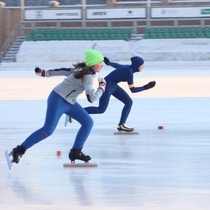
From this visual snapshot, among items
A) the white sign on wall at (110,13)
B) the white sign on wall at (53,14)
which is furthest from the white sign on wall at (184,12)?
the white sign on wall at (53,14)

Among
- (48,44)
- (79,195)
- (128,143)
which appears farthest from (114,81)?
(48,44)

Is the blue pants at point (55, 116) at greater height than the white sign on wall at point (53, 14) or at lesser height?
greater

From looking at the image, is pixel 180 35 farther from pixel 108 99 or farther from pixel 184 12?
pixel 108 99

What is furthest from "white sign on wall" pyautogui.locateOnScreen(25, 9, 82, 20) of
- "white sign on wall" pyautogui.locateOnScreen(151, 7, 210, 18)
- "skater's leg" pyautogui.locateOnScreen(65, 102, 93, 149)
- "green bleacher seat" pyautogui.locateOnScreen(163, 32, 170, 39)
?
"skater's leg" pyautogui.locateOnScreen(65, 102, 93, 149)

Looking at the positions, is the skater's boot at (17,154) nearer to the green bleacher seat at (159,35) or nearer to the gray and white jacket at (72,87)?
the gray and white jacket at (72,87)

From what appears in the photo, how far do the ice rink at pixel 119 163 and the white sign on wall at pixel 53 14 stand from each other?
821 inches

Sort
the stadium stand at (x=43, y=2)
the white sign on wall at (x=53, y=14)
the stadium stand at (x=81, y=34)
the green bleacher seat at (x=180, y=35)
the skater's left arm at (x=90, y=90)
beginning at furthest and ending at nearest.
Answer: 1. the stadium stand at (x=43, y=2)
2. the white sign on wall at (x=53, y=14)
3. the stadium stand at (x=81, y=34)
4. the green bleacher seat at (x=180, y=35)
5. the skater's left arm at (x=90, y=90)

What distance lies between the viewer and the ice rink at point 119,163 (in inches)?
186

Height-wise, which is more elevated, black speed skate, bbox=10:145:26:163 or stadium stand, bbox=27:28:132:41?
black speed skate, bbox=10:145:26:163

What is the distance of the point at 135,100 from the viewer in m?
13.1

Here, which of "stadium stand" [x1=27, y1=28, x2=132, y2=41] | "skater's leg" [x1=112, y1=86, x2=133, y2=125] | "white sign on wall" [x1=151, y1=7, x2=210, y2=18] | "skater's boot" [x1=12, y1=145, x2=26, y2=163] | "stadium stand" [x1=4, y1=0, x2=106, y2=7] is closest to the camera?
"skater's boot" [x1=12, y1=145, x2=26, y2=163]

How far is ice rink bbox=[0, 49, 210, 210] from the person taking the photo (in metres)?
4.72

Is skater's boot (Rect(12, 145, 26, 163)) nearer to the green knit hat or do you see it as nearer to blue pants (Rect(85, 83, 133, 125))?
the green knit hat

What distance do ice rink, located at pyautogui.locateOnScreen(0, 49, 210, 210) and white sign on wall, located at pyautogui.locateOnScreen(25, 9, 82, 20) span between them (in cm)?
2085
